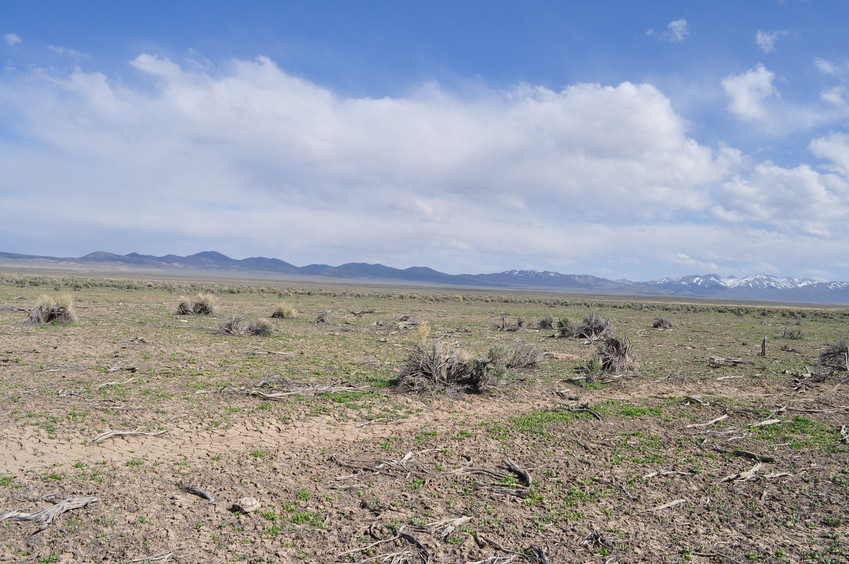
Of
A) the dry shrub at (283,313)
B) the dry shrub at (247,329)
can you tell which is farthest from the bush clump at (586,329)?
the dry shrub at (283,313)

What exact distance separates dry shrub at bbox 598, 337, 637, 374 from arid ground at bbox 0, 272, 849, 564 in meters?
0.35

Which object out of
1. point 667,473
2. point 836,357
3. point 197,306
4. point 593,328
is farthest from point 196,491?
point 197,306

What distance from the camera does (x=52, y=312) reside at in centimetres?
2116

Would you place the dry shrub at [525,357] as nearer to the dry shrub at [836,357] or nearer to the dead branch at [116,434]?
the dry shrub at [836,357]

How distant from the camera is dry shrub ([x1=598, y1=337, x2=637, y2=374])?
1495 cm

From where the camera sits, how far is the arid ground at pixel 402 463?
5684 mm

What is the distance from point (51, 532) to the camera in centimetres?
548

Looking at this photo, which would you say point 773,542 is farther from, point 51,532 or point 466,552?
point 51,532

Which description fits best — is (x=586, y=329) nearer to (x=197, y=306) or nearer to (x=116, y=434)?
(x=197, y=306)

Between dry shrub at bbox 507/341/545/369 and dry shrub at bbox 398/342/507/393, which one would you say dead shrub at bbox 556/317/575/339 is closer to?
dry shrub at bbox 507/341/545/369

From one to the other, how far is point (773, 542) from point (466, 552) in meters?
3.54

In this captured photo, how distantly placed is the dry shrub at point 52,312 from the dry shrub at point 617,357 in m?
20.5

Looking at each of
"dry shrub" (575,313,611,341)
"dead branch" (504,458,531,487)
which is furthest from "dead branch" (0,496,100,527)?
"dry shrub" (575,313,611,341)

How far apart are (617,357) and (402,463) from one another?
9296 mm
